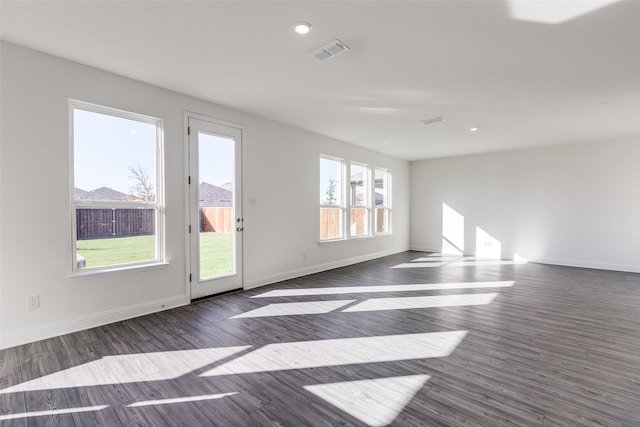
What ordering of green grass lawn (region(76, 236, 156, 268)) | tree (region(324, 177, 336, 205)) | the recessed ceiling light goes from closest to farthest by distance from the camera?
the recessed ceiling light
green grass lawn (region(76, 236, 156, 268))
tree (region(324, 177, 336, 205))

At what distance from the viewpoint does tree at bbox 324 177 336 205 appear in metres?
6.27

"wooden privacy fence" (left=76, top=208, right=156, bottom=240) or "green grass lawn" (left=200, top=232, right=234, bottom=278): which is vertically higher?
"wooden privacy fence" (left=76, top=208, right=156, bottom=240)

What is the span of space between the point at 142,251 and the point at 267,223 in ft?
6.19

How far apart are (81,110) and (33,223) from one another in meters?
1.24

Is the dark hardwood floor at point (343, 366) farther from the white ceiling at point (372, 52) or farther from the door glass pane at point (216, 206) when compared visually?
the white ceiling at point (372, 52)

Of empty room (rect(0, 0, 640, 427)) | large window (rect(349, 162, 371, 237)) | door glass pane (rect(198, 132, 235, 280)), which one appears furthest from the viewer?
large window (rect(349, 162, 371, 237))

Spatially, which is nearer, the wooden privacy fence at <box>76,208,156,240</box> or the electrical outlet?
the electrical outlet

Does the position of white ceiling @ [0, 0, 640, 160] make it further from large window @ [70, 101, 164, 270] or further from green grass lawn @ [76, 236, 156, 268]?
green grass lawn @ [76, 236, 156, 268]

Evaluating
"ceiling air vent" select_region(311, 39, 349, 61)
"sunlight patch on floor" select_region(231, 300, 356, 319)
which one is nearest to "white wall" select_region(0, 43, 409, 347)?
"sunlight patch on floor" select_region(231, 300, 356, 319)

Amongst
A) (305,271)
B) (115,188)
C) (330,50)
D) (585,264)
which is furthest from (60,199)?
(585,264)

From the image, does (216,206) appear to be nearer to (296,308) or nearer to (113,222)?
(113,222)

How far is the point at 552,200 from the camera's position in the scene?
679cm

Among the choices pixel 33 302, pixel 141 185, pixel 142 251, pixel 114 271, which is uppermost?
pixel 141 185

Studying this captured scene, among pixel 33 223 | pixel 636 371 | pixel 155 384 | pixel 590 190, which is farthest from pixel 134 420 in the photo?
pixel 590 190
